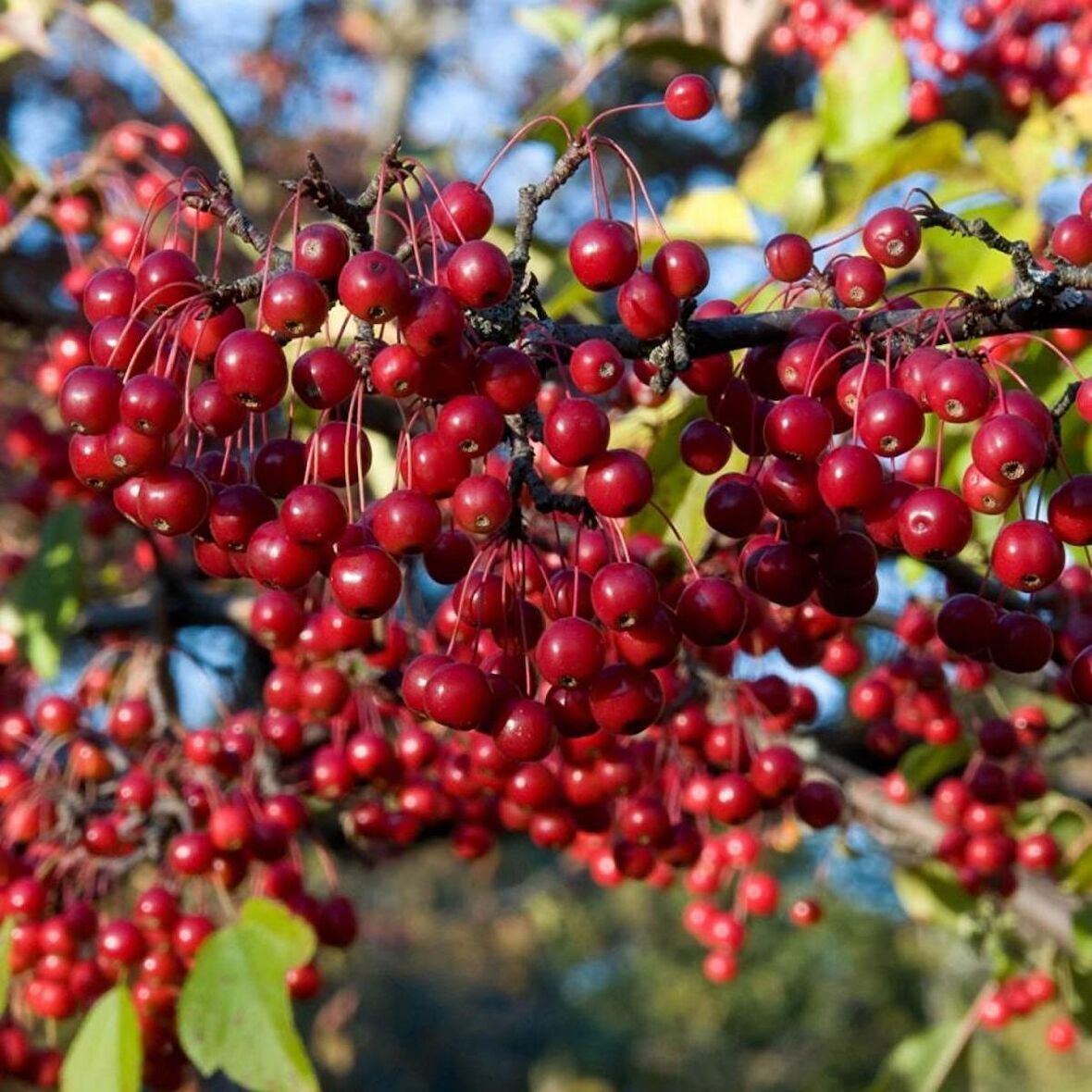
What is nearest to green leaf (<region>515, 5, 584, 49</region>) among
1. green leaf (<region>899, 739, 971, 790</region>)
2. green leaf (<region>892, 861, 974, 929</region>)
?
green leaf (<region>899, 739, 971, 790</region>)

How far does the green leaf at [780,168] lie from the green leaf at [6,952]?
2032 millimetres

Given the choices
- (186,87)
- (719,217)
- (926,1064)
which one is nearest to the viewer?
(186,87)

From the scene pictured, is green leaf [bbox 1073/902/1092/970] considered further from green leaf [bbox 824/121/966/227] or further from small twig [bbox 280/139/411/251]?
small twig [bbox 280/139/411/251]

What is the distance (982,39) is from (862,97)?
113 cm

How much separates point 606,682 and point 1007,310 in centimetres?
49

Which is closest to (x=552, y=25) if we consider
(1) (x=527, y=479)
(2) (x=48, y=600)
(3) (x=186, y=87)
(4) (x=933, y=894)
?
(3) (x=186, y=87)

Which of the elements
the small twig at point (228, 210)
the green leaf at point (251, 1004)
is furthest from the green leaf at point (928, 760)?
the small twig at point (228, 210)

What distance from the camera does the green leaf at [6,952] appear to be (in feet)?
7.03

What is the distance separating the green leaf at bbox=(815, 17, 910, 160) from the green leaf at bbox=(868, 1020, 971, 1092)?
198 centimetres

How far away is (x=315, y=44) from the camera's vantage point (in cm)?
867

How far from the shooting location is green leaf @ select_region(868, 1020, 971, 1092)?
3.15m

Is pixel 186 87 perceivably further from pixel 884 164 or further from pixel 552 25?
pixel 884 164

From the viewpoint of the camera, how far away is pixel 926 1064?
3.19 m

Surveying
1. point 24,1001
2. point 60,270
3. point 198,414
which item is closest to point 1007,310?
point 198,414
